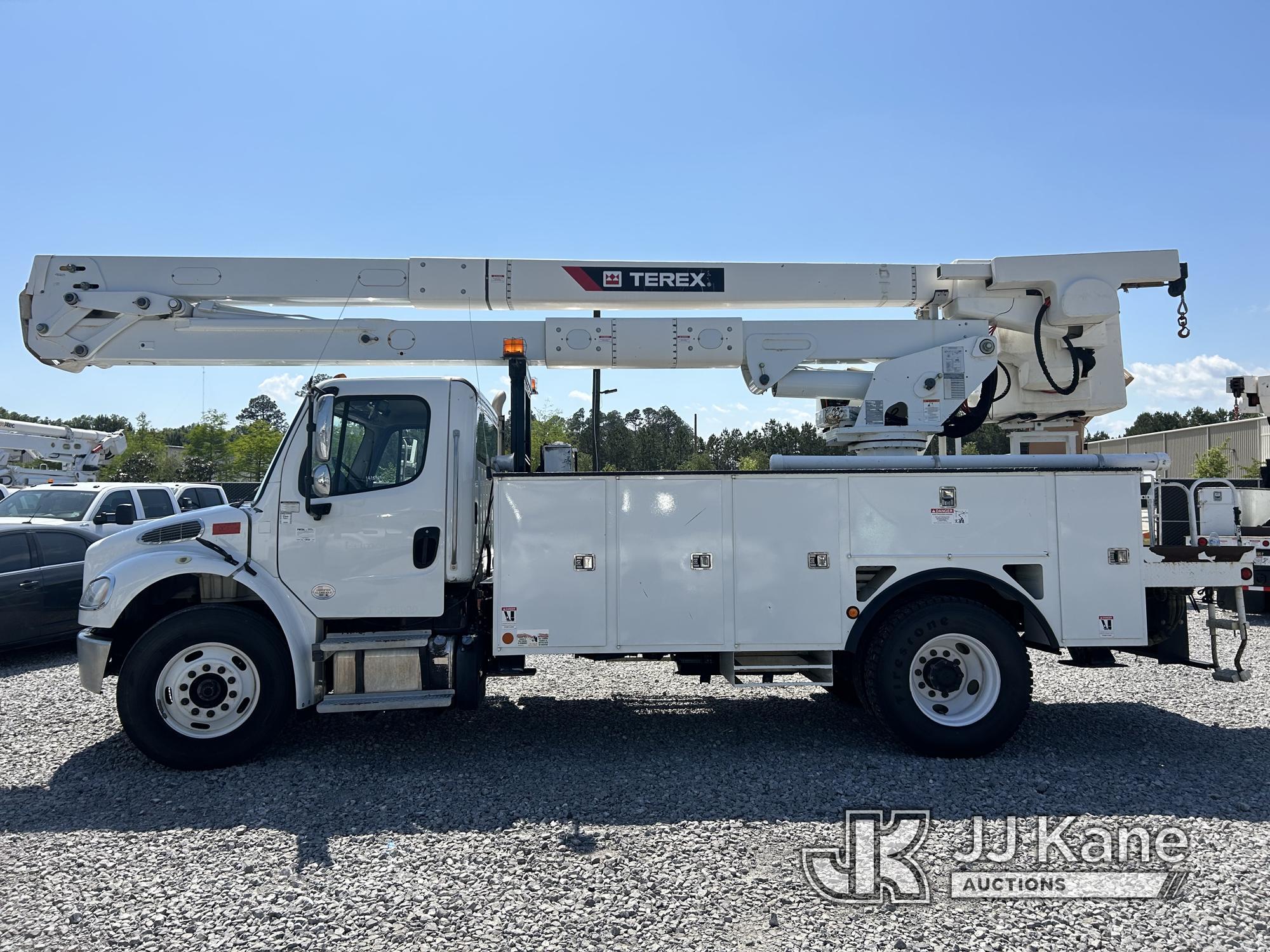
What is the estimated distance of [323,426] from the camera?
18.4ft

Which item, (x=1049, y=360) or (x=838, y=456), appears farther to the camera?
(x=1049, y=360)

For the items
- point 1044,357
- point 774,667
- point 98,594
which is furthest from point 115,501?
point 1044,357

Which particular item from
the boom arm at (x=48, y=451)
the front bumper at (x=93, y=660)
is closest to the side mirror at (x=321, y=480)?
the front bumper at (x=93, y=660)

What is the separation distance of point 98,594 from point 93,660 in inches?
17.8

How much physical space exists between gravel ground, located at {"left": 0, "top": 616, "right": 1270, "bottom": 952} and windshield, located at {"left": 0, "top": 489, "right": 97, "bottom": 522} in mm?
4751

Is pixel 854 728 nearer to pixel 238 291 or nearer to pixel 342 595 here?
pixel 342 595

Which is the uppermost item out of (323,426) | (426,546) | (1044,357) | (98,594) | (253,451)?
(253,451)

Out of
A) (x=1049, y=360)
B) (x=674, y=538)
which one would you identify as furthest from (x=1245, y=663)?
(x=674, y=538)

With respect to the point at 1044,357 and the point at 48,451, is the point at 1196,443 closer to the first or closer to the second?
the point at 1044,357

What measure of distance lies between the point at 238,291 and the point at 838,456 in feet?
16.7

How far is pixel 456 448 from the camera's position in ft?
19.5

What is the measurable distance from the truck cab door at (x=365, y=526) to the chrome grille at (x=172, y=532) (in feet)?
2.00

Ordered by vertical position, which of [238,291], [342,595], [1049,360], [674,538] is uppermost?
[238,291]

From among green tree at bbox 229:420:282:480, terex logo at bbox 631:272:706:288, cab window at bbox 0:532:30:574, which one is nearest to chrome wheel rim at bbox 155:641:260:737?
terex logo at bbox 631:272:706:288
